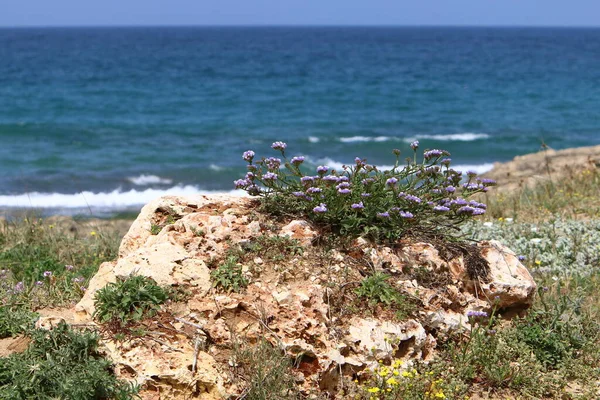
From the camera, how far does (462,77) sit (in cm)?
4512

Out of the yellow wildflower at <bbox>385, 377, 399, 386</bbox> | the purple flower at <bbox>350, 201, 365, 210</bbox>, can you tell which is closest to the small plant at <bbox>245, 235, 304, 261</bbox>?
the purple flower at <bbox>350, 201, 365, 210</bbox>

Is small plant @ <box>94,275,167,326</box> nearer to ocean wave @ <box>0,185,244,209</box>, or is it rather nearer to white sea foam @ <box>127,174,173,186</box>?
ocean wave @ <box>0,185,244,209</box>

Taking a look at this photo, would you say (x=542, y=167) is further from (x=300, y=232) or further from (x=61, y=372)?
(x=61, y=372)

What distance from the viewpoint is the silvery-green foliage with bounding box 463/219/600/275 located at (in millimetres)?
6680

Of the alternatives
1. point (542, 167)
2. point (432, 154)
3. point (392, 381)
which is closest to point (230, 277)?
point (392, 381)

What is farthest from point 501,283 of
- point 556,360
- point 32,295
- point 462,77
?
point 462,77

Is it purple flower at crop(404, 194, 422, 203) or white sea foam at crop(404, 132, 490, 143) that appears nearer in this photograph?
purple flower at crop(404, 194, 422, 203)

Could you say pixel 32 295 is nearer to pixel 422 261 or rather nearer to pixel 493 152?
pixel 422 261

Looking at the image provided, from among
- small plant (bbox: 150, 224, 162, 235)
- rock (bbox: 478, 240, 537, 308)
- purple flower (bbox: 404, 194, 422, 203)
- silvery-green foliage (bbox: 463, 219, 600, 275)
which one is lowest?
silvery-green foliage (bbox: 463, 219, 600, 275)

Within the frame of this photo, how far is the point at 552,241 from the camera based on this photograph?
279 inches

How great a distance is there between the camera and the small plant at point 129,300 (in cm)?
431

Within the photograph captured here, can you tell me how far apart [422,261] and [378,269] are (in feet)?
1.12

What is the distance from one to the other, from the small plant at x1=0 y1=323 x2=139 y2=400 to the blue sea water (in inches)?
432

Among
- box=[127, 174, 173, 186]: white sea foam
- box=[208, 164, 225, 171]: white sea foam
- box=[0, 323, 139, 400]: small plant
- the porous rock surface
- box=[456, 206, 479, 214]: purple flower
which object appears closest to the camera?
box=[0, 323, 139, 400]: small plant
